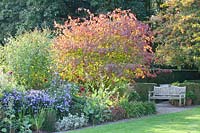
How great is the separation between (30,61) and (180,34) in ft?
34.9

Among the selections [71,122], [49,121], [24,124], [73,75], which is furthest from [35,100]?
[73,75]

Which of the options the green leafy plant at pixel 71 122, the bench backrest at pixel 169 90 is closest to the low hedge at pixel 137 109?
the green leafy plant at pixel 71 122

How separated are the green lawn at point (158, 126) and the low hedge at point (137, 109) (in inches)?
30.0

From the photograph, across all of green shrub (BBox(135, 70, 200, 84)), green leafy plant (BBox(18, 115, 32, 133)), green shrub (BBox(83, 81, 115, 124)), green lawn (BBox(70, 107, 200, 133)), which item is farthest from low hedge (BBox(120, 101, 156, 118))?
green shrub (BBox(135, 70, 200, 84))

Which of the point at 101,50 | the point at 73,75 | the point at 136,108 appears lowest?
the point at 136,108

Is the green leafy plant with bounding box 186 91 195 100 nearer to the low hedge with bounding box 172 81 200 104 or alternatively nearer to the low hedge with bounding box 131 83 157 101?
the low hedge with bounding box 172 81 200 104

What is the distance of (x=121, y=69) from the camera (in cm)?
1542

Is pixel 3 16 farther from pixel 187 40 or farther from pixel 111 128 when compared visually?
pixel 111 128

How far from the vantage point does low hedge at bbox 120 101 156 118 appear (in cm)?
1452

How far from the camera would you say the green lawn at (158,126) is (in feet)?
36.4

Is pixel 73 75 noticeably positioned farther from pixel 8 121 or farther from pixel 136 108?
pixel 8 121

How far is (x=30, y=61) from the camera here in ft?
45.4

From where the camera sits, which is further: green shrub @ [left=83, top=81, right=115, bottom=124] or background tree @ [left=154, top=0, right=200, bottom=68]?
background tree @ [left=154, top=0, right=200, bottom=68]

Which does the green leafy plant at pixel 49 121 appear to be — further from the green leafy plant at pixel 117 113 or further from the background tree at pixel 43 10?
the background tree at pixel 43 10
